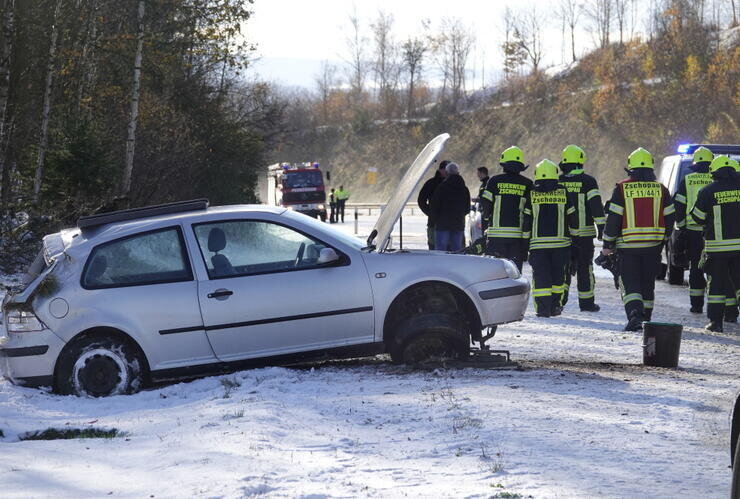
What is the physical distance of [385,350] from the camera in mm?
8852

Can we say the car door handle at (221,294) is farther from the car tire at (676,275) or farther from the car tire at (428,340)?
the car tire at (676,275)

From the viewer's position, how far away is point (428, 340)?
877 centimetres

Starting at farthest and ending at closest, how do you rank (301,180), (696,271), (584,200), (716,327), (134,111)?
(301,180), (134,111), (696,271), (584,200), (716,327)

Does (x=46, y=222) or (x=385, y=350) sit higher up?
(x=46, y=222)

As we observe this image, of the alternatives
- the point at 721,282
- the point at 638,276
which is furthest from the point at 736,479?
the point at 721,282

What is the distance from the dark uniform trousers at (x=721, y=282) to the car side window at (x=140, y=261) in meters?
6.27

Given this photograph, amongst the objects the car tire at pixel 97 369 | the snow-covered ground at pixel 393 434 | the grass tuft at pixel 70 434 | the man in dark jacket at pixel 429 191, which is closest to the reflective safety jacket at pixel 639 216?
the snow-covered ground at pixel 393 434

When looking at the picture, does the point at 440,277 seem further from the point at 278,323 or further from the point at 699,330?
the point at 699,330

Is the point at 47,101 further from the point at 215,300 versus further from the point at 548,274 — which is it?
the point at 215,300

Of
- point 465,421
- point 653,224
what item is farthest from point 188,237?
point 653,224

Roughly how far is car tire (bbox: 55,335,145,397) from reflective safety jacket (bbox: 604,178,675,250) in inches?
236

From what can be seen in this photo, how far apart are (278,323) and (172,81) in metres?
27.0

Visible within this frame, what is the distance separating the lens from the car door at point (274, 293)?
8469mm

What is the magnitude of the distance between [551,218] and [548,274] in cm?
68
